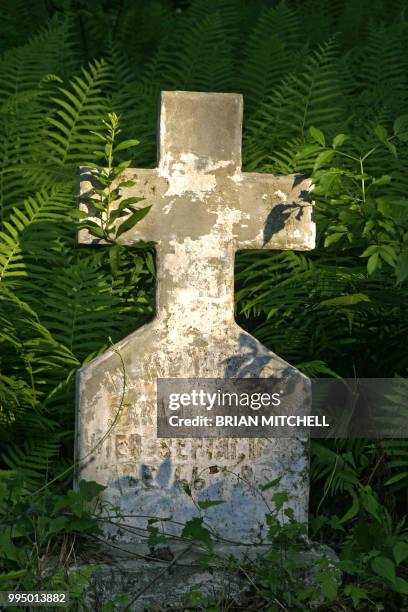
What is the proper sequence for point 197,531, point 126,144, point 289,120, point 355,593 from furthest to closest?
1. point 289,120
2. point 126,144
3. point 197,531
4. point 355,593

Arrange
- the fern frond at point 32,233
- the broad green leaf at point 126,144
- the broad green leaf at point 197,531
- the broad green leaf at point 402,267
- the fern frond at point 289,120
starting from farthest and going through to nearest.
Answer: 1. the fern frond at point 289,120
2. the fern frond at point 32,233
3. the broad green leaf at point 126,144
4. the broad green leaf at point 402,267
5. the broad green leaf at point 197,531

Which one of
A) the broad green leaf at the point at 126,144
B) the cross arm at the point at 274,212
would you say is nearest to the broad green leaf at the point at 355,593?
the cross arm at the point at 274,212

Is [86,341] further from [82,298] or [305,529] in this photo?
[305,529]

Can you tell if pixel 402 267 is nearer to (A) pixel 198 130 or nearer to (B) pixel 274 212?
(B) pixel 274 212

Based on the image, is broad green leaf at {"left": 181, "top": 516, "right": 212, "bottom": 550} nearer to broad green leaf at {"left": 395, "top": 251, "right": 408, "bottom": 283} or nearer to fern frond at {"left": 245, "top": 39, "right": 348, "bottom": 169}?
broad green leaf at {"left": 395, "top": 251, "right": 408, "bottom": 283}

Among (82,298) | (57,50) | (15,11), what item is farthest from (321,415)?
(15,11)

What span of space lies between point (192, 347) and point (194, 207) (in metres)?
0.53

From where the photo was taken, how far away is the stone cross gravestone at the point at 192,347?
3359 mm

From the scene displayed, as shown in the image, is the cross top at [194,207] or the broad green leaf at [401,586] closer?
the broad green leaf at [401,586]

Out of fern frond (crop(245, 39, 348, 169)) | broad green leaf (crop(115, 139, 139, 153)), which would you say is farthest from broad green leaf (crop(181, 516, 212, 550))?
fern frond (crop(245, 39, 348, 169))

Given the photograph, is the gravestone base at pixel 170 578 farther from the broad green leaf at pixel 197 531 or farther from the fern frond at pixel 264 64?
the fern frond at pixel 264 64

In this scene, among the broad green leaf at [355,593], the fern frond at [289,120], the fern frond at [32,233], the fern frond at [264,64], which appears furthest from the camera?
the fern frond at [264,64]

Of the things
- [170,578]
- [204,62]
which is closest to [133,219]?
[170,578]

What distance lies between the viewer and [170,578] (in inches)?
127
